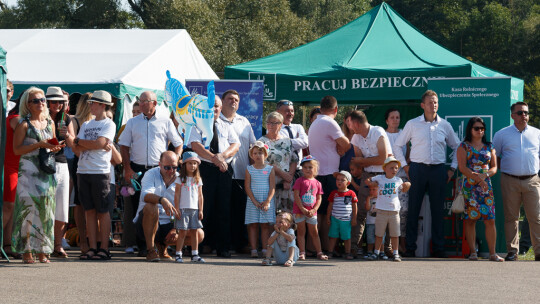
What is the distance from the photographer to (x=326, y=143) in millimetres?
11172

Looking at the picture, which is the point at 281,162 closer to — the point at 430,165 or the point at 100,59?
the point at 430,165

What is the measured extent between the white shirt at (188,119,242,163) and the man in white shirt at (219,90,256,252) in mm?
124

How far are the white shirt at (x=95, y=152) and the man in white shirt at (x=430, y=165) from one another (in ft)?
13.1

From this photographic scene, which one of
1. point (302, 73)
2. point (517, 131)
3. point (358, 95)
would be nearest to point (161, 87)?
point (302, 73)

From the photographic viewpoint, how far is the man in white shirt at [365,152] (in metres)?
10.9

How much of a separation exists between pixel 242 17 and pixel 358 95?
29500 mm

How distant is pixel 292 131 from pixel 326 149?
56 cm

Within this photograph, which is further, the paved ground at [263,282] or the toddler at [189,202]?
the toddler at [189,202]

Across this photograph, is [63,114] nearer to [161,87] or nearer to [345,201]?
[345,201]

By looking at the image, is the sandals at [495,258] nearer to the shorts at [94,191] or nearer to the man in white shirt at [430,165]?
the man in white shirt at [430,165]

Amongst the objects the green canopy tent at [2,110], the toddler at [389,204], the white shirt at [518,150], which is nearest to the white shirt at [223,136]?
the toddler at [389,204]

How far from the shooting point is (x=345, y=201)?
35.2ft

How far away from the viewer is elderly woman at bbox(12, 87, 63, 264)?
901cm

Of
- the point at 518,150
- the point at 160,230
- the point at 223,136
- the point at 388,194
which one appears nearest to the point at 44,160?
the point at 160,230
